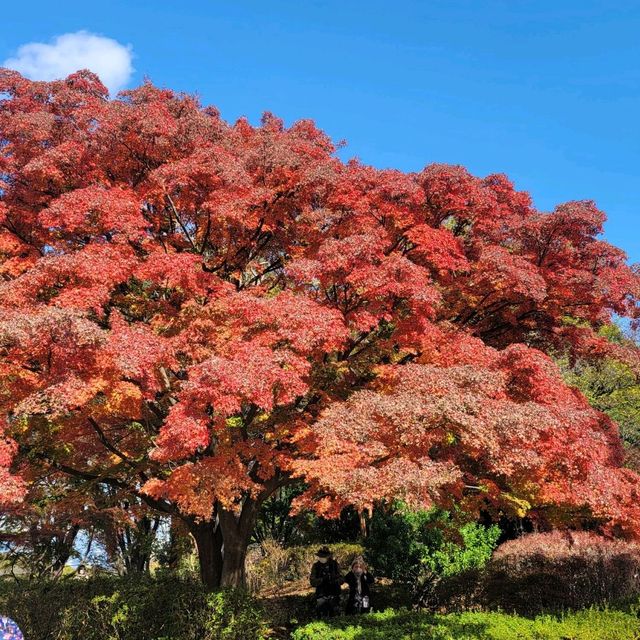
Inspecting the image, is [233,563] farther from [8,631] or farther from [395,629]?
[8,631]

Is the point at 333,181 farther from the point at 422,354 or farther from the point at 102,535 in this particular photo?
the point at 102,535

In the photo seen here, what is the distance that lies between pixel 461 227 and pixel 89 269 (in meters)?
9.16

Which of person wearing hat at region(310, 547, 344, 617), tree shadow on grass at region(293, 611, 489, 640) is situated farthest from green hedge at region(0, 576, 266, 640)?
Result: person wearing hat at region(310, 547, 344, 617)

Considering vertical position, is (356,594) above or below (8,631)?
below

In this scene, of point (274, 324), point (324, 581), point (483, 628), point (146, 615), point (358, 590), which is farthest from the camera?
point (324, 581)

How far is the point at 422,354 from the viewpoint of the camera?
10.4m

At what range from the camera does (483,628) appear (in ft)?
24.2

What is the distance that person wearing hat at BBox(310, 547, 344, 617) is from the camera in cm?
1080

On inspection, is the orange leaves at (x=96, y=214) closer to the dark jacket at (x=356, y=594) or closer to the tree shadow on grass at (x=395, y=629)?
the tree shadow on grass at (x=395, y=629)

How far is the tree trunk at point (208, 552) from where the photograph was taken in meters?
12.1

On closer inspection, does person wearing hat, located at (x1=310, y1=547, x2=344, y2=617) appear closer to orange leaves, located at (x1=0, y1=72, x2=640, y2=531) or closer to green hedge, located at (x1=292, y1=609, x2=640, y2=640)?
orange leaves, located at (x1=0, y1=72, x2=640, y2=531)

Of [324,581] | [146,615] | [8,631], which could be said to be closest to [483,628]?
[324,581]

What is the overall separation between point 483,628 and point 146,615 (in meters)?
5.47

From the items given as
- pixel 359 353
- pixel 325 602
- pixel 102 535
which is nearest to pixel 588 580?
pixel 325 602
